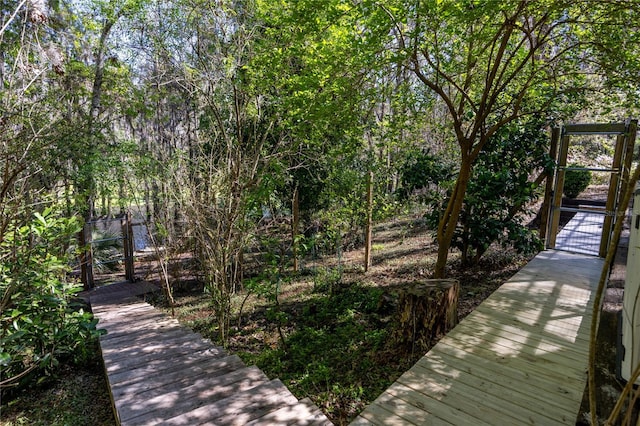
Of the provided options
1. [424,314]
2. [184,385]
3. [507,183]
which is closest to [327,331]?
[424,314]

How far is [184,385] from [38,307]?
1.69 metres

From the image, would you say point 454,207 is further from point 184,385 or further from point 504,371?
point 184,385

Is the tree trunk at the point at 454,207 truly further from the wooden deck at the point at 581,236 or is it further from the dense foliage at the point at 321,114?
the wooden deck at the point at 581,236

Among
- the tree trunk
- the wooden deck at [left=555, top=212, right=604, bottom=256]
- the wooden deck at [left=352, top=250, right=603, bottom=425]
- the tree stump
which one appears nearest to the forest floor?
the tree stump

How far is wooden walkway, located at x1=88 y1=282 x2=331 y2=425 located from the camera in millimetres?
2225

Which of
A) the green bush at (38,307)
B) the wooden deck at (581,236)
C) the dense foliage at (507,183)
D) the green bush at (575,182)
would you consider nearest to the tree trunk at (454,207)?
the dense foliage at (507,183)

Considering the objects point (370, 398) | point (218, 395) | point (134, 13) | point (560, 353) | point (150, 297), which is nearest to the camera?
point (218, 395)

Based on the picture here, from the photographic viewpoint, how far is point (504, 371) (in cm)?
251

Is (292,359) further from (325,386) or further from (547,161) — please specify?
(547,161)

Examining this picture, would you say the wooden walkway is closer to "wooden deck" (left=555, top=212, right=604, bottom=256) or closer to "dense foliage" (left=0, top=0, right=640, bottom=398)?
"dense foliage" (left=0, top=0, right=640, bottom=398)

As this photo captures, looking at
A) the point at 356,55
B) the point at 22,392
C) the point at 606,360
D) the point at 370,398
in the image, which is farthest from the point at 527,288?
the point at 22,392

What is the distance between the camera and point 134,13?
8062mm

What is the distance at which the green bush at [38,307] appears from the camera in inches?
119

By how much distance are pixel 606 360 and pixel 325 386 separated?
2.14 meters
